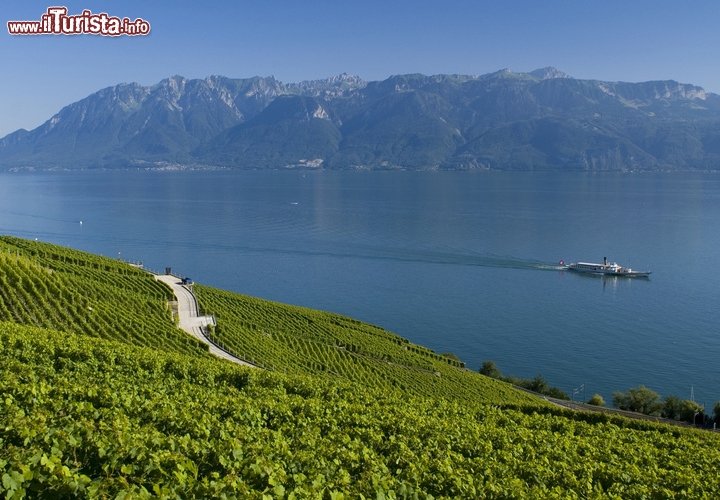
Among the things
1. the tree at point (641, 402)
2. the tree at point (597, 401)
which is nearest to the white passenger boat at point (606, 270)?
the tree at point (641, 402)

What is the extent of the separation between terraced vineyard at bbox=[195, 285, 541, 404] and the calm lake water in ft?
34.9

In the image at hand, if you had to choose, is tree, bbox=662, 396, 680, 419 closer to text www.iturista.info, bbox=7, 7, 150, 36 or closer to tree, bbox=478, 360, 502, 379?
tree, bbox=478, 360, 502, 379

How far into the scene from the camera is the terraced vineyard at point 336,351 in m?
41.2

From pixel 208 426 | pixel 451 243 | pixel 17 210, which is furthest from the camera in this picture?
pixel 17 210

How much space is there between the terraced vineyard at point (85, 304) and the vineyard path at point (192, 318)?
4.50 ft

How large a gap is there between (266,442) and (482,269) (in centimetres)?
8282

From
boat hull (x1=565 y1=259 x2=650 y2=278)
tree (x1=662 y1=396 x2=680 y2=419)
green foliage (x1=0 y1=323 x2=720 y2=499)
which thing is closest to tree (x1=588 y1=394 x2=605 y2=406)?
tree (x1=662 y1=396 x2=680 y2=419)

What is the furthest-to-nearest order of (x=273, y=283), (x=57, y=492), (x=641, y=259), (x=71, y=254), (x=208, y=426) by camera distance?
(x=641, y=259), (x=273, y=283), (x=71, y=254), (x=208, y=426), (x=57, y=492)

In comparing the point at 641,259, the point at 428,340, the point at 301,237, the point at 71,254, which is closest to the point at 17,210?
the point at 301,237

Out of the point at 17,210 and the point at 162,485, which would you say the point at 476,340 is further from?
the point at 17,210

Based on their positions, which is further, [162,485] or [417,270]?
[417,270]

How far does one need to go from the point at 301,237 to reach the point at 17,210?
9535cm

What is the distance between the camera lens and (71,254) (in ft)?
189

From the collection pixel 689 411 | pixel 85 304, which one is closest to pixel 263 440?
pixel 85 304
